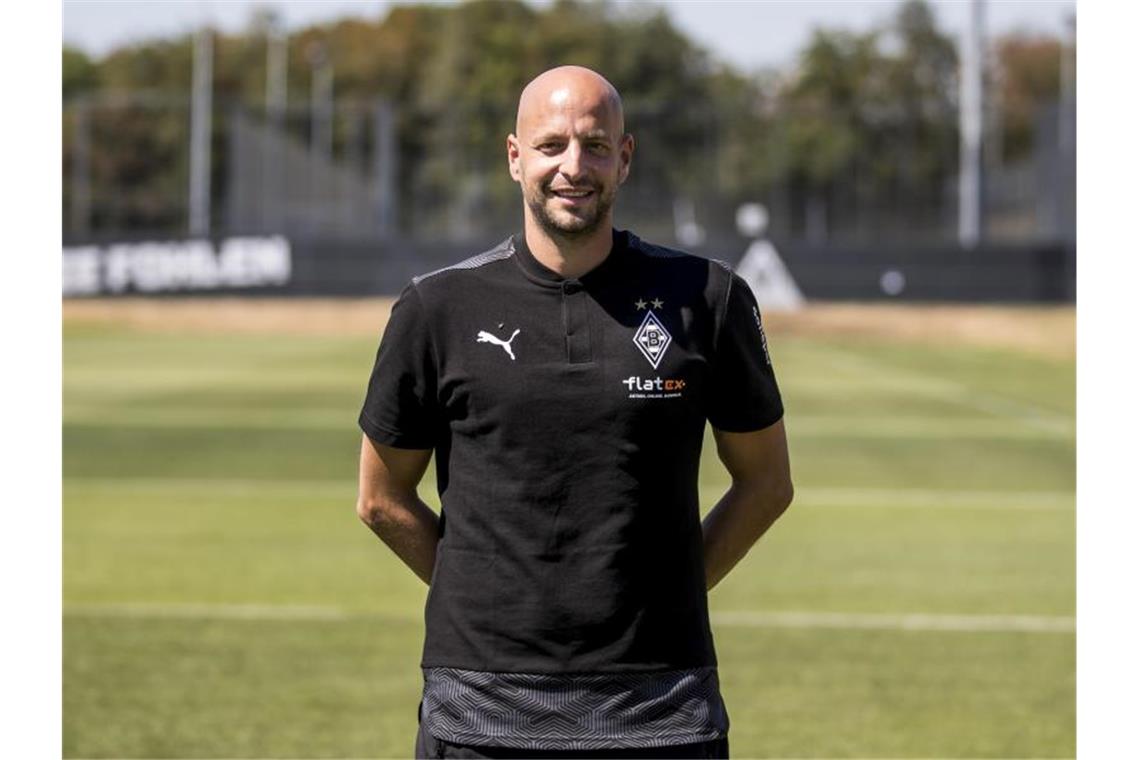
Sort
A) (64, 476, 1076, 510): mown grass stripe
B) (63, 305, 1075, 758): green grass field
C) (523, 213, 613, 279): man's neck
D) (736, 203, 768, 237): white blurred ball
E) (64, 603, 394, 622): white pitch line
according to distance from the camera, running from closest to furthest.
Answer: (523, 213, 613, 279): man's neck, (63, 305, 1075, 758): green grass field, (64, 603, 394, 622): white pitch line, (64, 476, 1076, 510): mown grass stripe, (736, 203, 768, 237): white blurred ball

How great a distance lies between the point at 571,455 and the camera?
3.62 m

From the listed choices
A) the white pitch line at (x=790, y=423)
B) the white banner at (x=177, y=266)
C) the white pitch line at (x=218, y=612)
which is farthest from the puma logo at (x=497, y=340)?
the white banner at (x=177, y=266)

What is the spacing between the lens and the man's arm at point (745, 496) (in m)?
3.89

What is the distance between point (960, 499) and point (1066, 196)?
30.0m

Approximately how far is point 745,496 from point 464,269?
73 cm

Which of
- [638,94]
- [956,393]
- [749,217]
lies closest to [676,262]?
[956,393]

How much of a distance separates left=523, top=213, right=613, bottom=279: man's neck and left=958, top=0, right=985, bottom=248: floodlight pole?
38.2 meters

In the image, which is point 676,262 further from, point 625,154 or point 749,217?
point 749,217

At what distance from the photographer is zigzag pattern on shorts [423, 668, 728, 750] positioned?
142 inches

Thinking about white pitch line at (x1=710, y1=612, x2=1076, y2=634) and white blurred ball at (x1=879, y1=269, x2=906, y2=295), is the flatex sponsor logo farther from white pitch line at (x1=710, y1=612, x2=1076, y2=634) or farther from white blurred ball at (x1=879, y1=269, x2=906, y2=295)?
white blurred ball at (x1=879, y1=269, x2=906, y2=295)

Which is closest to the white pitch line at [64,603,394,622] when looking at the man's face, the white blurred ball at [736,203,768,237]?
the man's face

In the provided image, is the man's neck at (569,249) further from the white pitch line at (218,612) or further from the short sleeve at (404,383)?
the white pitch line at (218,612)

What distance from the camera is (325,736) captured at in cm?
783
